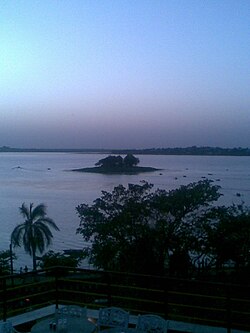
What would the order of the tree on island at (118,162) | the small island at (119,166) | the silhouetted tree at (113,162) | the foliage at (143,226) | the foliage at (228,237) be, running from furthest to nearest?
the silhouetted tree at (113,162) < the tree on island at (118,162) < the small island at (119,166) < the foliage at (143,226) < the foliage at (228,237)

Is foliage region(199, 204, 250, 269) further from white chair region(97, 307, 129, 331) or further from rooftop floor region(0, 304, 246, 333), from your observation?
white chair region(97, 307, 129, 331)

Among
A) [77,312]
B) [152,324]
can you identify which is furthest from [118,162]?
[152,324]

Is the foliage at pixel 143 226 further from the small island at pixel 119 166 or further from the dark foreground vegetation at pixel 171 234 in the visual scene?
the small island at pixel 119 166

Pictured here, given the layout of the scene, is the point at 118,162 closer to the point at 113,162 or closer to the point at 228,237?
the point at 113,162

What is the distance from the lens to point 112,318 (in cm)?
358

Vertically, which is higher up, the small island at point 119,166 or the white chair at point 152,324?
the white chair at point 152,324

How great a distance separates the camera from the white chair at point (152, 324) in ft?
10.8

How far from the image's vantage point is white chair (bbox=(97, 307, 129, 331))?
352cm

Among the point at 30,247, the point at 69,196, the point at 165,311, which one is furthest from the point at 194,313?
the point at 69,196

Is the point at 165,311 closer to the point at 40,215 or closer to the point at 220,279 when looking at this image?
the point at 220,279

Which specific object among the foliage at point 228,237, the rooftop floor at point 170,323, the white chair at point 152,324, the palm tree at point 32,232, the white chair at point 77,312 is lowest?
the palm tree at point 32,232

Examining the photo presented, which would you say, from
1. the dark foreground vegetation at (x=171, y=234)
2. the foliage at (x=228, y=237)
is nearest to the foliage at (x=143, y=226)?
the dark foreground vegetation at (x=171, y=234)

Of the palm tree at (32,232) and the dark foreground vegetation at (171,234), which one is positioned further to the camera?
the palm tree at (32,232)

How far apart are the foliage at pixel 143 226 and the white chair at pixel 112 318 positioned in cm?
780
